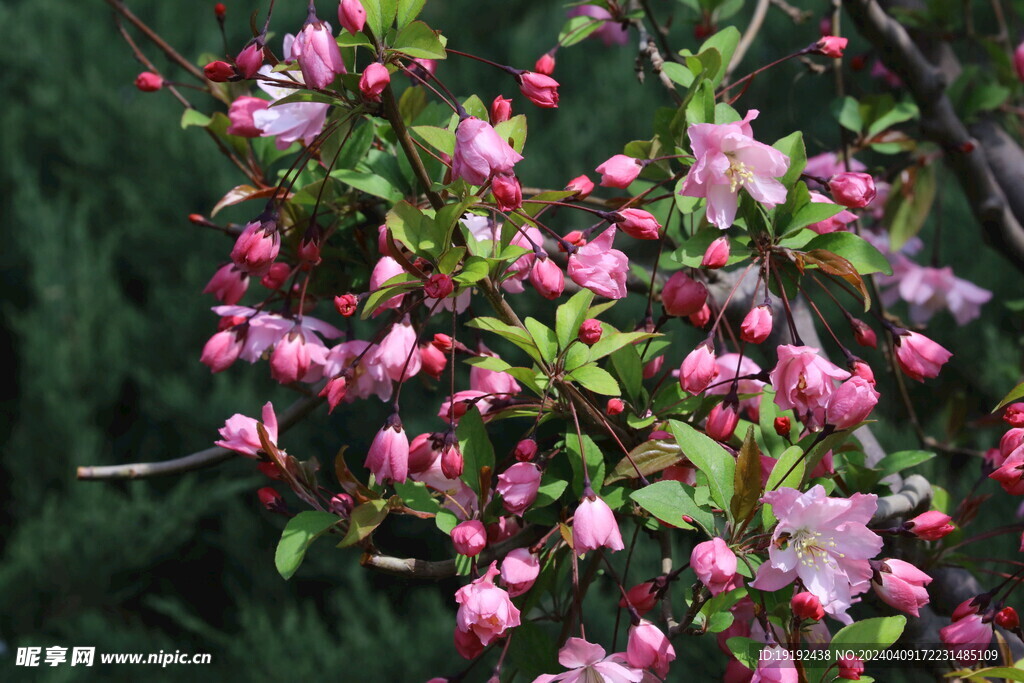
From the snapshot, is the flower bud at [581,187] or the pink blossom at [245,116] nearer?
the flower bud at [581,187]

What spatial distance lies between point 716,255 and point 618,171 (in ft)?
0.34

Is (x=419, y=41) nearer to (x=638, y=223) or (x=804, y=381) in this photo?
(x=638, y=223)

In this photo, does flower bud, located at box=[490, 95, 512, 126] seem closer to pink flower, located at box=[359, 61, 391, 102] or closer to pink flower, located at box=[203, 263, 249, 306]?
pink flower, located at box=[359, 61, 391, 102]

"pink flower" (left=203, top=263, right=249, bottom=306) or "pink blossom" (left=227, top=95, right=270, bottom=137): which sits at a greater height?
"pink blossom" (left=227, top=95, right=270, bottom=137)

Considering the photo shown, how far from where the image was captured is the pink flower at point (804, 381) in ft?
2.00

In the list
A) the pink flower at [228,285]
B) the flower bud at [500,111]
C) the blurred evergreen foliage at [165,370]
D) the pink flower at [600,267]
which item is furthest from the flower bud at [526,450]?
the blurred evergreen foliage at [165,370]

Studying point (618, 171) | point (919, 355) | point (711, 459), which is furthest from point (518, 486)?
point (919, 355)

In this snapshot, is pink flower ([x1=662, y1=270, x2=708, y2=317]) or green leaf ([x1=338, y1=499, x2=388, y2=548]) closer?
green leaf ([x1=338, y1=499, x2=388, y2=548])

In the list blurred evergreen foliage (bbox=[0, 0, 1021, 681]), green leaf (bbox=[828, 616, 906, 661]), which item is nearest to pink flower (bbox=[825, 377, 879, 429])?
green leaf (bbox=[828, 616, 906, 661])

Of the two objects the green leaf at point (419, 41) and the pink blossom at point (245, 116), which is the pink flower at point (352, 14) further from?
the pink blossom at point (245, 116)

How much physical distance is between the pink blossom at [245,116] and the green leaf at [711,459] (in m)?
0.43

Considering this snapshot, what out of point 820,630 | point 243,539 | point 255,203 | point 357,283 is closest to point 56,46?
point 255,203

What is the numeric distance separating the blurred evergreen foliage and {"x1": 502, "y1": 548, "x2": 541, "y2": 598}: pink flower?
53.1 inches

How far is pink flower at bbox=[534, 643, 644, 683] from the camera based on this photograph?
0.58 m
